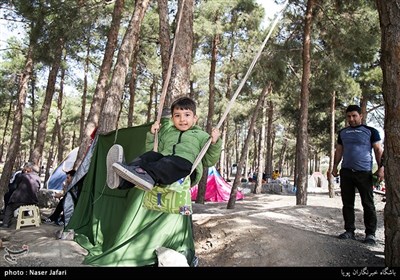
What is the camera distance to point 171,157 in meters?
2.34

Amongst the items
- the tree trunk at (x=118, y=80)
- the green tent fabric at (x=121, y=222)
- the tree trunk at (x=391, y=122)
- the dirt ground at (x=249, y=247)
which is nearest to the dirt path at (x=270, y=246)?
the dirt ground at (x=249, y=247)

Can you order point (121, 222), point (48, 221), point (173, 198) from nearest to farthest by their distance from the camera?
point (173, 198) → point (121, 222) → point (48, 221)

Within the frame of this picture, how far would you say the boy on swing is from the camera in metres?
2.25

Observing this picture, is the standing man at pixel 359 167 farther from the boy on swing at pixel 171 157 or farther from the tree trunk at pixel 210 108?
the tree trunk at pixel 210 108

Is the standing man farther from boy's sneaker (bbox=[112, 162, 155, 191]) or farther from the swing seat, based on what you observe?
boy's sneaker (bbox=[112, 162, 155, 191])

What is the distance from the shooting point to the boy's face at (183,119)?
2.64 m

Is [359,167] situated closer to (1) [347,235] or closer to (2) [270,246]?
(1) [347,235]

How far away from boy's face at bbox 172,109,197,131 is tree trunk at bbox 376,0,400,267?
1580mm

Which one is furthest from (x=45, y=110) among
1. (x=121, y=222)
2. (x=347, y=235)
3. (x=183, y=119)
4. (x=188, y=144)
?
(x=347, y=235)

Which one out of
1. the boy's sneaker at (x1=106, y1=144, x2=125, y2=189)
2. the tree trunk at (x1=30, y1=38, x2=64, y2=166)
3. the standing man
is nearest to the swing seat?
the boy's sneaker at (x1=106, y1=144, x2=125, y2=189)

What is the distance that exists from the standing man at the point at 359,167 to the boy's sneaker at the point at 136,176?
2.46m

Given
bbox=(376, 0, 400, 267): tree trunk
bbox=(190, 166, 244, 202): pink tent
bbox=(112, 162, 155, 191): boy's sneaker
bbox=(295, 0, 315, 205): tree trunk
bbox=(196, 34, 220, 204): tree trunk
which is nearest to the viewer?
bbox=(112, 162, 155, 191): boy's sneaker

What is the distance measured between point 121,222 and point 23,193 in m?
3.45

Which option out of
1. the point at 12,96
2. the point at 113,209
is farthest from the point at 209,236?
the point at 12,96
